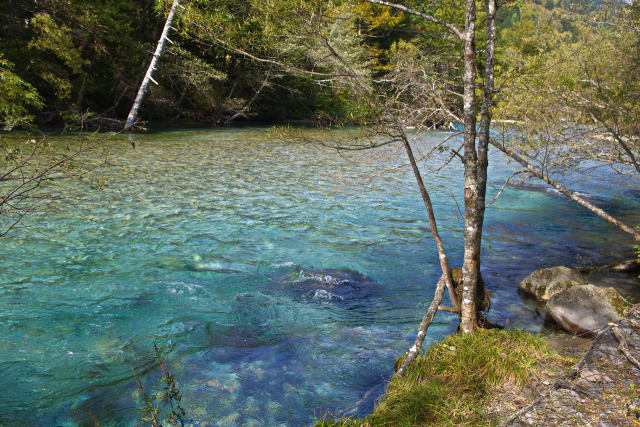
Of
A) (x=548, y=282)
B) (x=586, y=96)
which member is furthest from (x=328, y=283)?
(x=586, y=96)

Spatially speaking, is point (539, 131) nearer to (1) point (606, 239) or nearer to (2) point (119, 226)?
(1) point (606, 239)

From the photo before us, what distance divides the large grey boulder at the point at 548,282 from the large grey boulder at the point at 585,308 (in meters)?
0.81

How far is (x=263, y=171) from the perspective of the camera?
56.3 feet

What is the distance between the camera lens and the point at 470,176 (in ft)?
15.4

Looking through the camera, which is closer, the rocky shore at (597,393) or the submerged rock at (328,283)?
the rocky shore at (597,393)

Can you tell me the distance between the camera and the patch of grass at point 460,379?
146 inches

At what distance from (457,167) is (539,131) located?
32.6 ft

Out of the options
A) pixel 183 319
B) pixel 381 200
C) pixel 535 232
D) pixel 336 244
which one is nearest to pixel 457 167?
pixel 381 200

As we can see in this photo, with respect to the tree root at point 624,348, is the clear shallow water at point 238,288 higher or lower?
lower

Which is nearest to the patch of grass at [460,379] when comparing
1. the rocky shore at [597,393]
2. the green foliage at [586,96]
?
the rocky shore at [597,393]

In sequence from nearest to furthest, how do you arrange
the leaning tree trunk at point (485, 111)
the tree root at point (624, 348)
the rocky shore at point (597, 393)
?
the rocky shore at point (597, 393)
the tree root at point (624, 348)
the leaning tree trunk at point (485, 111)

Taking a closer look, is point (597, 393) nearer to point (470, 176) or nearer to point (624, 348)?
point (624, 348)

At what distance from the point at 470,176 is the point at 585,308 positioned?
296 centimetres

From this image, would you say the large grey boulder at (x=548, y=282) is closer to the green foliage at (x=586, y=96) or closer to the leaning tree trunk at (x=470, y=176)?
the green foliage at (x=586, y=96)
